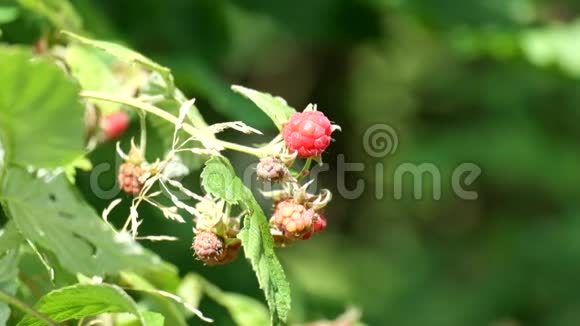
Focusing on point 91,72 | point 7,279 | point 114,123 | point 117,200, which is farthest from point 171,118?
point 114,123

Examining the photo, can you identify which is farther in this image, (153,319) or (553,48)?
(553,48)

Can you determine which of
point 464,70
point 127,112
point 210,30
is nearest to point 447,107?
point 464,70

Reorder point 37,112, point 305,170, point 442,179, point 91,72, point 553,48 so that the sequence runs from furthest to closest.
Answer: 1. point 442,179
2. point 553,48
3. point 91,72
4. point 305,170
5. point 37,112

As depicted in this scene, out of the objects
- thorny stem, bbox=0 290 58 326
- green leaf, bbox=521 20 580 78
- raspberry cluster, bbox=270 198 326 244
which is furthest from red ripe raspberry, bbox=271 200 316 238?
green leaf, bbox=521 20 580 78

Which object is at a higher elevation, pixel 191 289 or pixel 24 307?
pixel 191 289

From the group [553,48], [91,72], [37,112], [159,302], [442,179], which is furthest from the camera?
[442,179]

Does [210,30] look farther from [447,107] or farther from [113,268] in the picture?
[447,107]

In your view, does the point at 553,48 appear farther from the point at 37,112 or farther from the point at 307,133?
the point at 37,112
